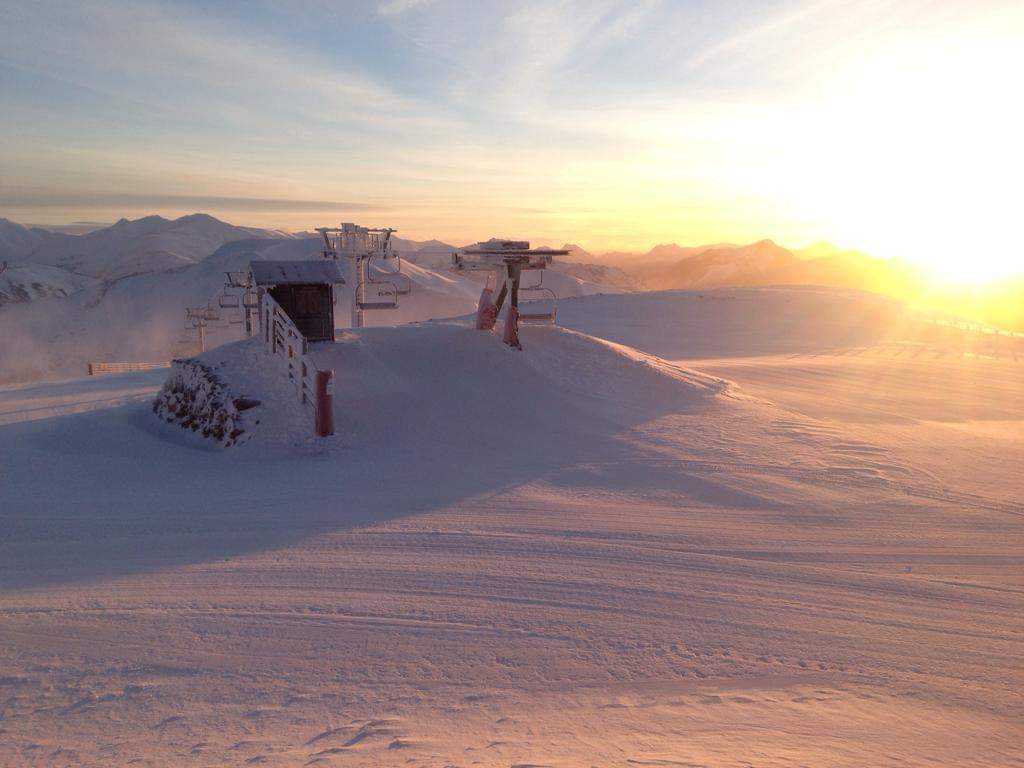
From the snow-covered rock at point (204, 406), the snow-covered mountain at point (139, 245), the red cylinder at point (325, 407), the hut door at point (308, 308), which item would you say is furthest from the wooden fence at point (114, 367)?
the snow-covered mountain at point (139, 245)

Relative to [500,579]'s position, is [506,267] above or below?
above

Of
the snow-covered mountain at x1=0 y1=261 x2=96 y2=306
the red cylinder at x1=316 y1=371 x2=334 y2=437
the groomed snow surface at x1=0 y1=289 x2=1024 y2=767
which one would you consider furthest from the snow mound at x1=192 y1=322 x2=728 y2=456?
the snow-covered mountain at x1=0 y1=261 x2=96 y2=306

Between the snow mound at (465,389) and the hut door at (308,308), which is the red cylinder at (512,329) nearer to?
the snow mound at (465,389)

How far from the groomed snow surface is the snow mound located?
0.07 metres

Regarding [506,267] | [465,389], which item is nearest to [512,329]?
[506,267]

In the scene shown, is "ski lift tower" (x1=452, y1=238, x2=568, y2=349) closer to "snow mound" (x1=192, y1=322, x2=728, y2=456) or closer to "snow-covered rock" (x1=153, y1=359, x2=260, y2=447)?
"snow mound" (x1=192, y1=322, x2=728, y2=456)

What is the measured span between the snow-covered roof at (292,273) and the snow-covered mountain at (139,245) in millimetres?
104274

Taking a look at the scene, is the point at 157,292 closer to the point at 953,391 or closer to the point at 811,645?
the point at 953,391

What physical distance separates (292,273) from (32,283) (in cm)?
8803

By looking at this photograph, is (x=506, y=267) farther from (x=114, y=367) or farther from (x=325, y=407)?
(x=114, y=367)

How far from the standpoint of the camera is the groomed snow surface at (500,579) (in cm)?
486

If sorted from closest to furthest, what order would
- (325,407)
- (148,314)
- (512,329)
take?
(325,407), (512,329), (148,314)

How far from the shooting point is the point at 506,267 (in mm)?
16188

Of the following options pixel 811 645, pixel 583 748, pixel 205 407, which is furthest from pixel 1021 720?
pixel 205 407
